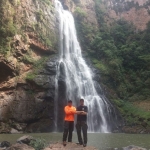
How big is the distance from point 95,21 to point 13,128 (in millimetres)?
23089

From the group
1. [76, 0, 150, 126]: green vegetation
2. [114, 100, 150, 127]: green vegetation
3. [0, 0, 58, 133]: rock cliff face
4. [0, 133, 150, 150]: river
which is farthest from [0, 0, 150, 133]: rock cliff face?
[114, 100, 150, 127]: green vegetation

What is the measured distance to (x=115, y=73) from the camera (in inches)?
1190

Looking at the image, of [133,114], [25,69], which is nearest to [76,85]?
[25,69]

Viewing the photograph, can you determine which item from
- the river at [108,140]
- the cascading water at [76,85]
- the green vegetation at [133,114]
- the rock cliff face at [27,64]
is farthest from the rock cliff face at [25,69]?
the green vegetation at [133,114]

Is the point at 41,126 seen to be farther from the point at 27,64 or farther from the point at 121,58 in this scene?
the point at 121,58

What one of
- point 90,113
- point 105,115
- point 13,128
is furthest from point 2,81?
point 105,115

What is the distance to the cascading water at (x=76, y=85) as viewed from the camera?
22.1 metres

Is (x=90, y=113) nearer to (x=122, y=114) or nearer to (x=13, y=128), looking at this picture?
(x=122, y=114)

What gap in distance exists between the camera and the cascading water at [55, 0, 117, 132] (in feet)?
72.6

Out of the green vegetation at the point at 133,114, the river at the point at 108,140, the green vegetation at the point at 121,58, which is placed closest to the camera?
the river at the point at 108,140

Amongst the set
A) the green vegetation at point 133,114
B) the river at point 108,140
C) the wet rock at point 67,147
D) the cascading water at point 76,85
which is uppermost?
the cascading water at point 76,85

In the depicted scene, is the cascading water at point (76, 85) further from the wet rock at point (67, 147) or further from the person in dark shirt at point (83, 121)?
the wet rock at point (67, 147)

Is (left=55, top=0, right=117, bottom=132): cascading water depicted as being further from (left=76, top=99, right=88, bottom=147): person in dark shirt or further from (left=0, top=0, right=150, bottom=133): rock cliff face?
(left=76, top=99, right=88, bottom=147): person in dark shirt

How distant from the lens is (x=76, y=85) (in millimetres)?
24500
